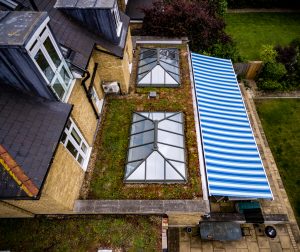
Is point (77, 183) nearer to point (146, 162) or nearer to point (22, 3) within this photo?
point (146, 162)

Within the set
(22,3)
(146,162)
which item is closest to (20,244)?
(146,162)

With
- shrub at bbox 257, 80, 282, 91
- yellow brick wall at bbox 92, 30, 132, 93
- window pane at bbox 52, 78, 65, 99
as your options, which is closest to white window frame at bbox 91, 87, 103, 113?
yellow brick wall at bbox 92, 30, 132, 93

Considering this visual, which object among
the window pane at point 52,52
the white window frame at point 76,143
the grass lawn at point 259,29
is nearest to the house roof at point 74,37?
the window pane at point 52,52

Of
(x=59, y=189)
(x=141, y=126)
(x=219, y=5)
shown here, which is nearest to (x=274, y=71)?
(x=219, y=5)

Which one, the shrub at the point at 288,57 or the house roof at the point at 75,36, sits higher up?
the shrub at the point at 288,57

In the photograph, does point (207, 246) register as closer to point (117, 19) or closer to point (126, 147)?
point (126, 147)

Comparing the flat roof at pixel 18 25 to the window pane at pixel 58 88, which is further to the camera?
the window pane at pixel 58 88

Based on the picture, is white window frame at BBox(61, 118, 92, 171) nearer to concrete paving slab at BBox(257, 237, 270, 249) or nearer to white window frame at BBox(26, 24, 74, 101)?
white window frame at BBox(26, 24, 74, 101)

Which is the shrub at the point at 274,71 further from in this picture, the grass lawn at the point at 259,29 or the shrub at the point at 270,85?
the grass lawn at the point at 259,29
